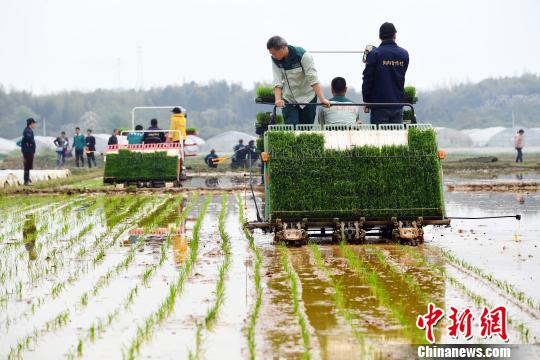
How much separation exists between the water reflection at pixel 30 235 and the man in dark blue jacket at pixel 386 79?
411 centimetres

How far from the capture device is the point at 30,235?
12.0 m

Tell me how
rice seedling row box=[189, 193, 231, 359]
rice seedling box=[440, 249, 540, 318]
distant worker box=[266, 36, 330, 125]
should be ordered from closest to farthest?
1. rice seedling row box=[189, 193, 231, 359]
2. rice seedling box=[440, 249, 540, 318]
3. distant worker box=[266, 36, 330, 125]

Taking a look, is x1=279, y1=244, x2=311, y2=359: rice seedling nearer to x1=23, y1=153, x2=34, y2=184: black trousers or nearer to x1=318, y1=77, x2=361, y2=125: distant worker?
x1=318, y1=77, x2=361, y2=125: distant worker

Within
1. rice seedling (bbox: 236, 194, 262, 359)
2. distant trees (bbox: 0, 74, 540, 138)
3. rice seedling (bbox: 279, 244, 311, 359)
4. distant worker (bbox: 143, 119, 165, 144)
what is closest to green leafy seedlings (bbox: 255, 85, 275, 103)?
rice seedling (bbox: 236, 194, 262, 359)

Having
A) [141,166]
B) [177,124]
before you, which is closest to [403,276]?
[141,166]

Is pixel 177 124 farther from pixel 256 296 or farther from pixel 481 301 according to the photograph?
pixel 481 301

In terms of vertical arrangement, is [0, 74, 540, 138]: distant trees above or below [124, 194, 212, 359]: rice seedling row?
above

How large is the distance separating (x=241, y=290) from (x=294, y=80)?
4210mm

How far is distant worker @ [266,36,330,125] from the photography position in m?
11.0

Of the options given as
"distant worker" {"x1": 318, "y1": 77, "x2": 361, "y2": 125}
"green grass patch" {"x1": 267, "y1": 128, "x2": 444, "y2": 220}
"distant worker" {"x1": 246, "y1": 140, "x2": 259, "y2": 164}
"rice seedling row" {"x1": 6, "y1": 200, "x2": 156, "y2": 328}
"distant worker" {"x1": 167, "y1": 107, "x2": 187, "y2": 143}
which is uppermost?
"distant worker" {"x1": 167, "y1": 107, "x2": 187, "y2": 143}

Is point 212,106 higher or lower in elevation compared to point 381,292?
higher

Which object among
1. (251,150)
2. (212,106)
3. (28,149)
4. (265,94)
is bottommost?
(251,150)

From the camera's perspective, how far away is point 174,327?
6.21 metres

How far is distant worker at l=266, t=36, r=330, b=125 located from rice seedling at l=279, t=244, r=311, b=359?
178 centimetres
